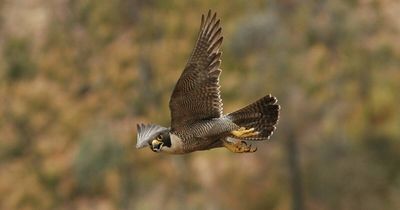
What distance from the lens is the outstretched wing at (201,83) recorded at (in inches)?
294

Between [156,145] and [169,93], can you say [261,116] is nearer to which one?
[156,145]

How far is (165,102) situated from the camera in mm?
40906

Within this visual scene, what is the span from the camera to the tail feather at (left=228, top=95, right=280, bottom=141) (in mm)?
7535

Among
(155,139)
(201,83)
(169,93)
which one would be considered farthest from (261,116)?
(169,93)

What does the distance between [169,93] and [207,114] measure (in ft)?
112

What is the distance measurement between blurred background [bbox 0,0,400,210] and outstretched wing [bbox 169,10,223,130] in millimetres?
23100

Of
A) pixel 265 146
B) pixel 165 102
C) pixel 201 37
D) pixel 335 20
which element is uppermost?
pixel 335 20

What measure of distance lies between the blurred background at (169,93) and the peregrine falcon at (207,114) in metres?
23.0

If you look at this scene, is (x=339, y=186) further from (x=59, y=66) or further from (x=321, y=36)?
(x=59, y=66)

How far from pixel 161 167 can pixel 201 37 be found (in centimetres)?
3161

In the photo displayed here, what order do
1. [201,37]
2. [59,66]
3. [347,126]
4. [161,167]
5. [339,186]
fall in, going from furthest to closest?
[59,66] < [161,167] < [347,126] < [339,186] < [201,37]

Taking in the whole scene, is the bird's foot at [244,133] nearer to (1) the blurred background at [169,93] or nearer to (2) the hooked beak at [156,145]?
(2) the hooked beak at [156,145]

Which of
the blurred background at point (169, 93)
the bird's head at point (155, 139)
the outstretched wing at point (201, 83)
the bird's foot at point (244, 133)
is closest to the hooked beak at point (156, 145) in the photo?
the bird's head at point (155, 139)

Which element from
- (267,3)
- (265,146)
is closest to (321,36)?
(267,3)
